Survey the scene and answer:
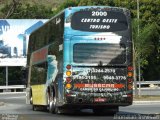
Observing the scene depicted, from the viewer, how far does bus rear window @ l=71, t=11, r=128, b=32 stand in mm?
21859

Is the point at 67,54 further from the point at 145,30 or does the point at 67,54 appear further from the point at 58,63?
the point at 145,30

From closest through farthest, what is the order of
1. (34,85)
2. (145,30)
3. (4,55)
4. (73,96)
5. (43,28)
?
(73,96) → (43,28) → (34,85) → (145,30) → (4,55)

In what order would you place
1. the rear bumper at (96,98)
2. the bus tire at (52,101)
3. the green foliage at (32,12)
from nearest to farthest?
the rear bumper at (96,98), the bus tire at (52,101), the green foliage at (32,12)

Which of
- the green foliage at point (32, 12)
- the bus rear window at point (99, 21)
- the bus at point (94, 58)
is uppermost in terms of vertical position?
the green foliage at point (32, 12)

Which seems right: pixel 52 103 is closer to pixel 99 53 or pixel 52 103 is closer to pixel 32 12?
pixel 99 53

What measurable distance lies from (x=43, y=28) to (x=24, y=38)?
1485 inches

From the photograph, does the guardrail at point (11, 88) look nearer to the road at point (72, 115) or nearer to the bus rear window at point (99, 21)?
the road at point (72, 115)

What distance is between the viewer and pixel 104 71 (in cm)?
2162

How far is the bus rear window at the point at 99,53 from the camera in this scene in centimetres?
2158

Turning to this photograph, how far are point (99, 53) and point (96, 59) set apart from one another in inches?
10.5

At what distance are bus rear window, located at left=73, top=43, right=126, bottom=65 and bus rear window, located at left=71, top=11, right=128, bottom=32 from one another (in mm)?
670


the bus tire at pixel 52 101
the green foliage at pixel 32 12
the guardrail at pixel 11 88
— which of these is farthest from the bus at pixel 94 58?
the green foliage at pixel 32 12

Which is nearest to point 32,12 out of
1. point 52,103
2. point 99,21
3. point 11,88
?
point 11,88

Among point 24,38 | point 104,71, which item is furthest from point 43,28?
point 24,38
